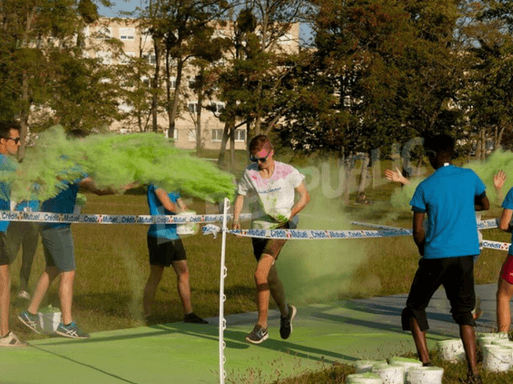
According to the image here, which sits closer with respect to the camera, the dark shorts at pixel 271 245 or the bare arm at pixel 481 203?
the bare arm at pixel 481 203

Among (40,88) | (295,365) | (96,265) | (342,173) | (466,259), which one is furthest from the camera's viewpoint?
(342,173)

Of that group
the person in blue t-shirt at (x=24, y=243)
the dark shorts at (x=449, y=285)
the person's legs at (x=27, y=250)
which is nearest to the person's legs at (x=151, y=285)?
the person in blue t-shirt at (x=24, y=243)

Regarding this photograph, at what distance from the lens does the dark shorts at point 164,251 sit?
9523 millimetres

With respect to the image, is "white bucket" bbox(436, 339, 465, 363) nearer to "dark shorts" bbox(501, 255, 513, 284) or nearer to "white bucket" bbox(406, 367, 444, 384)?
"dark shorts" bbox(501, 255, 513, 284)

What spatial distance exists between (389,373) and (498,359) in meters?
Result: 1.31

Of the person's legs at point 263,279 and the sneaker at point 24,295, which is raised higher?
the person's legs at point 263,279

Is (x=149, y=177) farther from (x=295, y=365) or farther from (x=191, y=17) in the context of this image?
(x=191, y=17)

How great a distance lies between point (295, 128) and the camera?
47.3 meters

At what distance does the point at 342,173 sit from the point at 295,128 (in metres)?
3.45

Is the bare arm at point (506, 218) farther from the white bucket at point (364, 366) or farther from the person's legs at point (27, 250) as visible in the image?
the person's legs at point (27, 250)

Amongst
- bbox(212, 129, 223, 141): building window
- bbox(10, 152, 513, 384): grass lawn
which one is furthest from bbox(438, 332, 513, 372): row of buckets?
bbox(212, 129, 223, 141): building window

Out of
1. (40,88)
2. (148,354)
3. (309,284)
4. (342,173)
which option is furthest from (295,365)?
(342,173)

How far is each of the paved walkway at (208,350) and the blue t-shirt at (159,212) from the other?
37.2 inches

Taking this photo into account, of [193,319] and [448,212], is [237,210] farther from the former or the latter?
[448,212]
